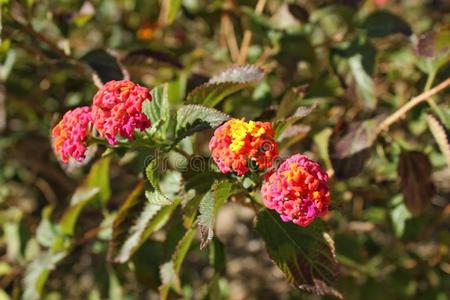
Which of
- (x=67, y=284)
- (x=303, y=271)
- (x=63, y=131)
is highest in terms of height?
(x=63, y=131)

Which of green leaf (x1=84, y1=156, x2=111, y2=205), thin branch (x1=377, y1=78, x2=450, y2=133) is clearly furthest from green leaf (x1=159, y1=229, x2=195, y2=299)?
thin branch (x1=377, y1=78, x2=450, y2=133)

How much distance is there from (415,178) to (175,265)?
0.89 meters

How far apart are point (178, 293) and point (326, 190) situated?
889 mm

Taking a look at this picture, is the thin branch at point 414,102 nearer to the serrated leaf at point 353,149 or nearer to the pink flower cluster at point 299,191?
the serrated leaf at point 353,149

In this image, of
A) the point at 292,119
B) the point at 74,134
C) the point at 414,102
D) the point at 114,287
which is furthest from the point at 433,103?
the point at 114,287

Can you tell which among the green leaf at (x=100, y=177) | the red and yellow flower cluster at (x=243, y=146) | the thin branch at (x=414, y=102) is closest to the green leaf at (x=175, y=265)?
the red and yellow flower cluster at (x=243, y=146)

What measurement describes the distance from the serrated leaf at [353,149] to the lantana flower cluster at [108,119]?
28.9 inches

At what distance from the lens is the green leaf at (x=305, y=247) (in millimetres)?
1428

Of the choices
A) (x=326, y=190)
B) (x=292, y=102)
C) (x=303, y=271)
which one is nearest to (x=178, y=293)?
(x=303, y=271)

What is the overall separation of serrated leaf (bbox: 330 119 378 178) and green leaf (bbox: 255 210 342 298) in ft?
1.24

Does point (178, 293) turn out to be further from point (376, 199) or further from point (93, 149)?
point (376, 199)

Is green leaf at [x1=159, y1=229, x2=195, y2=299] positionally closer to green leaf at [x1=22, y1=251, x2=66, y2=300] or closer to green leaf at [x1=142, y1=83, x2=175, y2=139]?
green leaf at [x1=142, y1=83, x2=175, y2=139]

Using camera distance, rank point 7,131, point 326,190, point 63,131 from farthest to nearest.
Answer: point 7,131 → point 63,131 → point 326,190

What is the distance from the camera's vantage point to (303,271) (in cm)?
143
